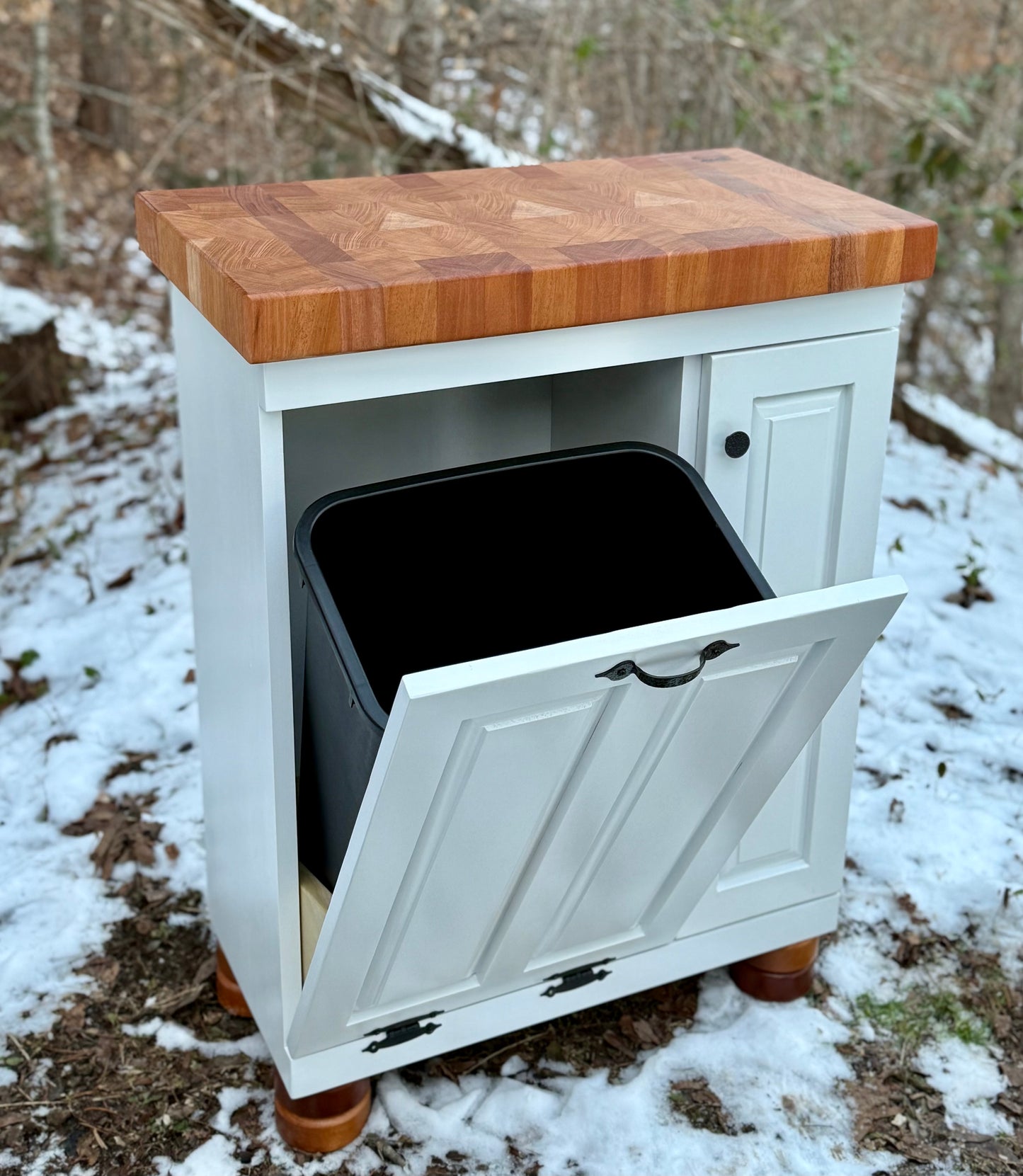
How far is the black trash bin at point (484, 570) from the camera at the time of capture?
160 cm

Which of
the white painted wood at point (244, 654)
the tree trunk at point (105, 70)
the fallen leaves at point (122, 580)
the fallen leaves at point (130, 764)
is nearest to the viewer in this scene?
the white painted wood at point (244, 654)

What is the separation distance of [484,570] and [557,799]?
0.44m

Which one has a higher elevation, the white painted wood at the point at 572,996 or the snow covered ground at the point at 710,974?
the white painted wood at the point at 572,996

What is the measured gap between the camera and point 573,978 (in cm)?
204

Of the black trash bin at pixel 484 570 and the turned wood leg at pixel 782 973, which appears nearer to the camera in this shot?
the black trash bin at pixel 484 570

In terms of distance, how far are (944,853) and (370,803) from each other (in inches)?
66.8

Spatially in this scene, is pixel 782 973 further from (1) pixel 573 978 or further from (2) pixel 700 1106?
(1) pixel 573 978

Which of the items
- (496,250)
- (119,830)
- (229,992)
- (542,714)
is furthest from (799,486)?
(119,830)

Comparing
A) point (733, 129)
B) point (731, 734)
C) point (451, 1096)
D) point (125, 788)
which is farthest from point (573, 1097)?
point (733, 129)


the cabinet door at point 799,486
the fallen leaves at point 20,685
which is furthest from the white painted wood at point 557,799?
the fallen leaves at point 20,685

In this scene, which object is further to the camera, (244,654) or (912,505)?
(912,505)

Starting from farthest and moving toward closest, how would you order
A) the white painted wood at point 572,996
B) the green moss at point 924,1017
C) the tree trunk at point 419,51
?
the tree trunk at point 419,51, the green moss at point 924,1017, the white painted wood at point 572,996

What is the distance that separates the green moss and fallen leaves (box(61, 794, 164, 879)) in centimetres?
147

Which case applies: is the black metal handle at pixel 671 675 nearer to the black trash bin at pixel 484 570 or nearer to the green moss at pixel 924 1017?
the black trash bin at pixel 484 570
